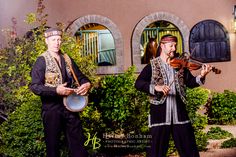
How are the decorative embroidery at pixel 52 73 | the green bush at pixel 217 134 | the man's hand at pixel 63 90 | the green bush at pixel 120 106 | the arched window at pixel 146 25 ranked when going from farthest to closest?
the arched window at pixel 146 25, the green bush at pixel 217 134, the green bush at pixel 120 106, the decorative embroidery at pixel 52 73, the man's hand at pixel 63 90

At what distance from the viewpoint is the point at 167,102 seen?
5.29m

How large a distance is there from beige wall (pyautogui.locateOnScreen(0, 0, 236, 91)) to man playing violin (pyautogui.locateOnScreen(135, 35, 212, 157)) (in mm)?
6040

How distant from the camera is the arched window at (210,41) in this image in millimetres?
12125

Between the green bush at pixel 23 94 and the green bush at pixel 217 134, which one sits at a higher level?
the green bush at pixel 23 94

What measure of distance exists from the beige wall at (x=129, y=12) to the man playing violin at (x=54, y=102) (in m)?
5.77

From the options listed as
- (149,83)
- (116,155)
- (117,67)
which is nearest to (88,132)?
(116,155)

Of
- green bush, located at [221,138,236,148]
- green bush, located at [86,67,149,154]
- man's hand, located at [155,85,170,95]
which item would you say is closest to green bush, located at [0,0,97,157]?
green bush, located at [86,67,149,154]

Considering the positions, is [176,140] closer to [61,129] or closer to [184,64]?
[184,64]

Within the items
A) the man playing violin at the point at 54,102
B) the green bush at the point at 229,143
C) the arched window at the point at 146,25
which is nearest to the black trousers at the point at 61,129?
the man playing violin at the point at 54,102

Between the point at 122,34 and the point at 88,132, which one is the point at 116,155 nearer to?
the point at 88,132

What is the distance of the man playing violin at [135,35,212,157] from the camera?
524cm

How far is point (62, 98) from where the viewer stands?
5.06 meters

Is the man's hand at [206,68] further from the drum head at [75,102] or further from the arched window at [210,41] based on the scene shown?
the arched window at [210,41]

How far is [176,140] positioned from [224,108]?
6425 mm
